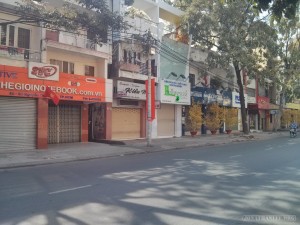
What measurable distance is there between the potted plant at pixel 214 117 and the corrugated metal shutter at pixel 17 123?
1772cm

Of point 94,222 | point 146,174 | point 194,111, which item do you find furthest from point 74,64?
point 94,222

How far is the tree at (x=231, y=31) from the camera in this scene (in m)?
25.5

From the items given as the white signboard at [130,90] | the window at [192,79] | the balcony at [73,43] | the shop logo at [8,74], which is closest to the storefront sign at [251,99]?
the window at [192,79]

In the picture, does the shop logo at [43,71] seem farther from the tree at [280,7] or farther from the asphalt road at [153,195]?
the tree at [280,7]

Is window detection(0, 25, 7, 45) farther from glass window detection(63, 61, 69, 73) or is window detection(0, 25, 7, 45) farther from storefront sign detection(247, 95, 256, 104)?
storefront sign detection(247, 95, 256, 104)

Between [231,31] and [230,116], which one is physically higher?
[231,31]

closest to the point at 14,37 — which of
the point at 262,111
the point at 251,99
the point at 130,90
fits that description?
the point at 130,90

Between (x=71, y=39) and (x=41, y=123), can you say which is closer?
(x=41, y=123)

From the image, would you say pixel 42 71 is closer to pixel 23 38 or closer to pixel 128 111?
pixel 23 38

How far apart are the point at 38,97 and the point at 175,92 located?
500 inches

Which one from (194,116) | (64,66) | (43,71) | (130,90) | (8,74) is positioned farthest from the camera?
(194,116)

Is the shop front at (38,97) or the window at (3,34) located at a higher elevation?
the window at (3,34)

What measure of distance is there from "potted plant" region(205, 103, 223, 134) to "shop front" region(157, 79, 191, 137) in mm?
3321

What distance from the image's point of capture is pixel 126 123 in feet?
82.6
